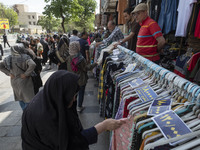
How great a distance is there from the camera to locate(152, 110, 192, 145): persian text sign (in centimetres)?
75

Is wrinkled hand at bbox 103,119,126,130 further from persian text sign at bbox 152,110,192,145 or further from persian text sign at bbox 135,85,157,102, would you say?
persian text sign at bbox 152,110,192,145

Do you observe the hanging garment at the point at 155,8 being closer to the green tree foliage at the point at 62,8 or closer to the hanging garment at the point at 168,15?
the hanging garment at the point at 168,15

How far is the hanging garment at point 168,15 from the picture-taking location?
3195 millimetres

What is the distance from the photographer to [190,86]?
3.05ft

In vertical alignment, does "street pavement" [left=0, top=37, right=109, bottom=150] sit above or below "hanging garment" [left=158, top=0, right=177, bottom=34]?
below

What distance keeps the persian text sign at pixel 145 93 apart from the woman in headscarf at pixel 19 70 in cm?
247

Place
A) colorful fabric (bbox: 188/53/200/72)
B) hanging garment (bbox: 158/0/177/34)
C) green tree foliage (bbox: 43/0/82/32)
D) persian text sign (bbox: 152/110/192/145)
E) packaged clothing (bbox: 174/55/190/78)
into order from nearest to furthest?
persian text sign (bbox: 152/110/192/145) < colorful fabric (bbox: 188/53/200/72) < packaged clothing (bbox: 174/55/190/78) < hanging garment (bbox: 158/0/177/34) < green tree foliage (bbox: 43/0/82/32)

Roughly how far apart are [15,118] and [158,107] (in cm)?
382

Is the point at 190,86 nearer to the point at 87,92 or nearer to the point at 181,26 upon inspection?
the point at 181,26

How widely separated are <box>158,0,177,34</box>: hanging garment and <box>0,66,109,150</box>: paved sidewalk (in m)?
2.73

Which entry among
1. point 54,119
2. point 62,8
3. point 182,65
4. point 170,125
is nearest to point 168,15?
point 182,65

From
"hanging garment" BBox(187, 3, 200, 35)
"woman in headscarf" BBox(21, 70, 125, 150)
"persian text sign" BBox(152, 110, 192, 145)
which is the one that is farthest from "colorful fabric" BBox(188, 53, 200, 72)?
"woman in headscarf" BBox(21, 70, 125, 150)

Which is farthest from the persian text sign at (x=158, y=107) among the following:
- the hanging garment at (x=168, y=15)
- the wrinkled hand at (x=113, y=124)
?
the hanging garment at (x=168, y=15)

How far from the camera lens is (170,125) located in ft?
2.60
